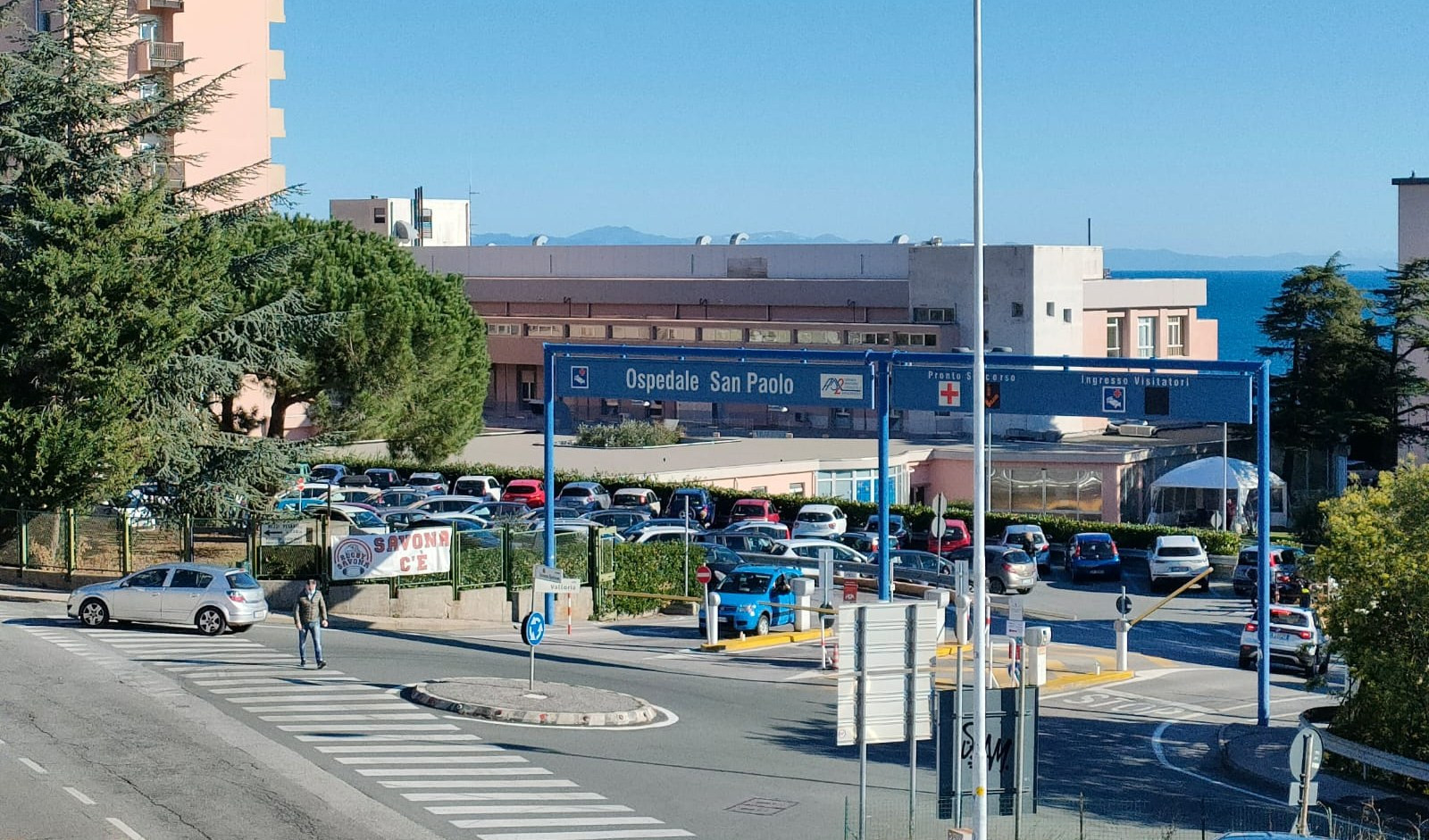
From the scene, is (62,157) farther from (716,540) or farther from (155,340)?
(716,540)

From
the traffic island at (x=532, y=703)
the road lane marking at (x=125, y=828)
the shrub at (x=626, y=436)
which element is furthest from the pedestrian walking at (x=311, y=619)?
the shrub at (x=626, y=436)

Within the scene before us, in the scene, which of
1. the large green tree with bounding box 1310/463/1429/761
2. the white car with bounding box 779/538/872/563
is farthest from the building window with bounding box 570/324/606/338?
the large green tree with bounding box 1310/463/1429/761

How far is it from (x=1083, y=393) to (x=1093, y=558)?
58.1 feet

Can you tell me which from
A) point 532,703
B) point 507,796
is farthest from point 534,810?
point 532,703

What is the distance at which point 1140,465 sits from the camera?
209 feet

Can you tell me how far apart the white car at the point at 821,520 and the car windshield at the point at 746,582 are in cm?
1655

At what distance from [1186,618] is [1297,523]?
1939cm

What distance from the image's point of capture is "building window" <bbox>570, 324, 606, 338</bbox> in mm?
87500

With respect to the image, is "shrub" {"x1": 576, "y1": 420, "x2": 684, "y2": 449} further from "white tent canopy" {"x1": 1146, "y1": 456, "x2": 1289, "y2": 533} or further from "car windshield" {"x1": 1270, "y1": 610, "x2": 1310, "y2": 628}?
"car windshield" {"x1": 1270, "y1": 610, "x2": 1310, "y2": 628}

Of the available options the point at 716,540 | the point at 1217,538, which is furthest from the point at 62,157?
the point at 1217,538

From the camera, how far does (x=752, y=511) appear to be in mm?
52594

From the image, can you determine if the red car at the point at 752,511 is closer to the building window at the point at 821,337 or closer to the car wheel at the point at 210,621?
the car wheel at the point at 210,621

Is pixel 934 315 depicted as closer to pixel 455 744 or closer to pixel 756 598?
pixel 756 598

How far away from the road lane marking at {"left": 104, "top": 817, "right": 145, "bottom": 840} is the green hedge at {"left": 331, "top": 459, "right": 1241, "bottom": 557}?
37.1 metres
